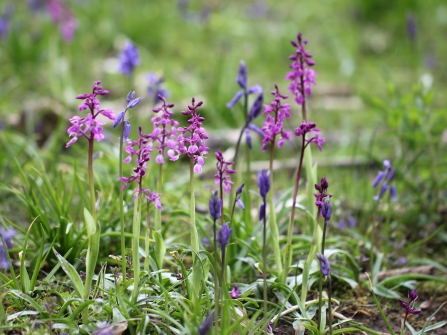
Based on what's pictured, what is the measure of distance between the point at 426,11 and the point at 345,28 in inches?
51.5

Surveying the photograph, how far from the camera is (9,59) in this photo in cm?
613

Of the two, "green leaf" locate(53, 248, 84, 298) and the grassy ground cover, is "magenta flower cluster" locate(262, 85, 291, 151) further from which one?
"green leaf" locate(53, 248, 84, 298)

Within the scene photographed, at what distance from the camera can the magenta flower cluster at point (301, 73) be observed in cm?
239

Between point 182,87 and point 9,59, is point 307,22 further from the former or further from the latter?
point 9,59

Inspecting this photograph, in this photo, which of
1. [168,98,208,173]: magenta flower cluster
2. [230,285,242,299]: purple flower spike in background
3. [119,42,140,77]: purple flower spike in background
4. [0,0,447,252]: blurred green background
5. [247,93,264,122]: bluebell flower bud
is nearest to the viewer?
[168,98,208,173]: magenta flower cluster

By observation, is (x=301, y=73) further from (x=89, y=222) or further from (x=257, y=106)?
(x=89, y=222)

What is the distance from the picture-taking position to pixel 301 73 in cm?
239

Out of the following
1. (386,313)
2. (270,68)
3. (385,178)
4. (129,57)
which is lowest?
(386,313)

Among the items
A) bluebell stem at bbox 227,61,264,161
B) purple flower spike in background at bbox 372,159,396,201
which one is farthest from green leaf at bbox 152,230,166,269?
purple flower spike in background at bbox 372,159,396,201

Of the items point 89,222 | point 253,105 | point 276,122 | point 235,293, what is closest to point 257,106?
point 253,105

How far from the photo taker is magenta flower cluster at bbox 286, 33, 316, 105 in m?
2.39

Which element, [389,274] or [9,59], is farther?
[9,59]

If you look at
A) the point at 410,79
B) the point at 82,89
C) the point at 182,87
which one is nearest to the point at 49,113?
the point at 82,89

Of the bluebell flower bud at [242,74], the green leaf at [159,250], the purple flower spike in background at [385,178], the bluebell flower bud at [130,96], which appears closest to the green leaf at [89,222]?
the green leaf at [159,250]
